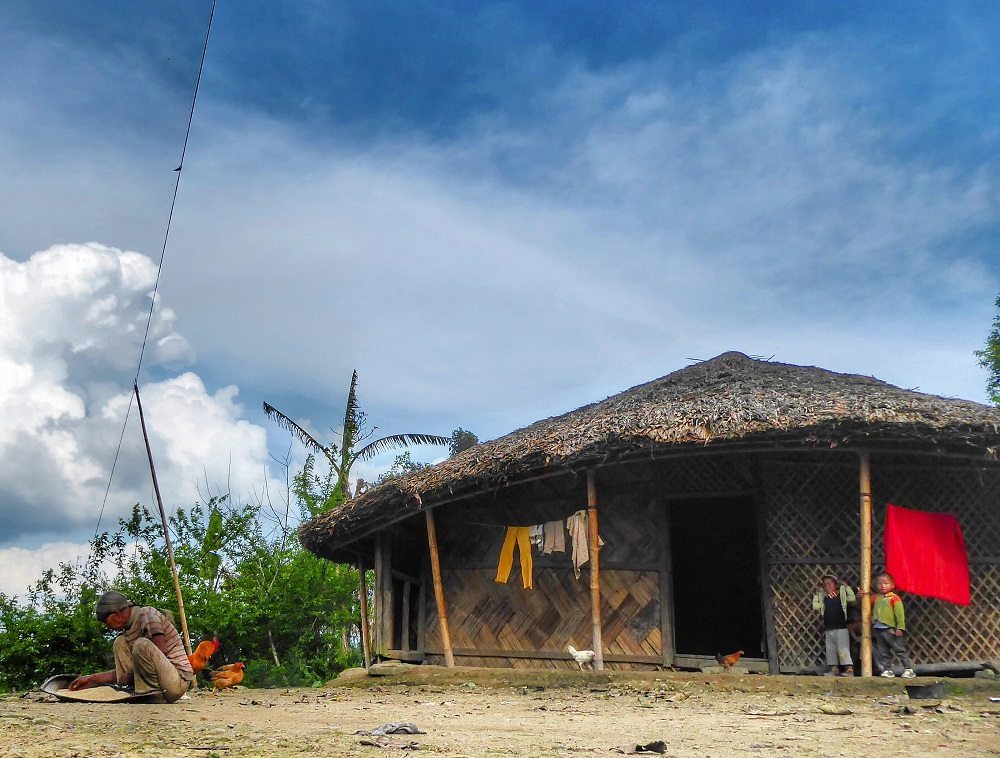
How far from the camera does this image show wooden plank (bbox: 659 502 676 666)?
1046 centimetres

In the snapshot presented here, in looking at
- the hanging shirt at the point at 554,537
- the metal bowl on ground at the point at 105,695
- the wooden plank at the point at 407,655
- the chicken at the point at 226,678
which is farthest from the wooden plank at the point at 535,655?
the metal bowl on ground at the point at 105,695

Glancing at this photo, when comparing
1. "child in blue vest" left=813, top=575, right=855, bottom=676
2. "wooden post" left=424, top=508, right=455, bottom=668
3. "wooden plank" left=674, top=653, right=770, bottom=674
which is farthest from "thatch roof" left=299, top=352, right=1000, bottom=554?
"wooden plank" left=674, top=653, right=770, bottom=674

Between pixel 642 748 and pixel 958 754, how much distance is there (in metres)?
1.52

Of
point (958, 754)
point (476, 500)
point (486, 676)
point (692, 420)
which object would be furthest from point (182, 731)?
point (476, 500)

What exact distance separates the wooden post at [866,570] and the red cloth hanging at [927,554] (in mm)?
586

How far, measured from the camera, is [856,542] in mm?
10086

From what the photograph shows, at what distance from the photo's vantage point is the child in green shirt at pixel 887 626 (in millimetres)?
9352

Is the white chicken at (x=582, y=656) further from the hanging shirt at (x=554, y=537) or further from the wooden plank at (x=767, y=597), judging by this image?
the wooden plank at (x=767, y=597)

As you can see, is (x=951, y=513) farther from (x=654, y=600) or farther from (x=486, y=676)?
(x=486, y=676)

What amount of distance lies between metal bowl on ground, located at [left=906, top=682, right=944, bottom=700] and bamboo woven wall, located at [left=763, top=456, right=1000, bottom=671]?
194 cm

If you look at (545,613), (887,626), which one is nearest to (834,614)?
(887,626)

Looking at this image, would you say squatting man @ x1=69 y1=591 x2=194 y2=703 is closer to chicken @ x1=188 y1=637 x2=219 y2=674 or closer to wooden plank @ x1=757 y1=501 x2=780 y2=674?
chicken @ x1=188 y1=637 x2=219 y2=674

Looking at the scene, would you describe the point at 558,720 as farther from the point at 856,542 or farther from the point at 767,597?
the point at 856,542

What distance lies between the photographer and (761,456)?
10.5 meters
